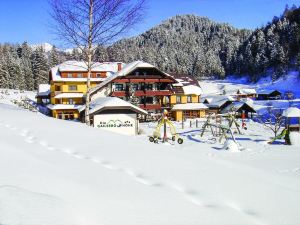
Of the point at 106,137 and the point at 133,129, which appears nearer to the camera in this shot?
the point at 106,137

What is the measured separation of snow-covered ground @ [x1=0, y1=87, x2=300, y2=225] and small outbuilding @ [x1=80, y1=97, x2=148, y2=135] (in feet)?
80.2

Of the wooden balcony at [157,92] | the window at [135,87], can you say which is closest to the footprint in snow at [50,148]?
the window at [135,87]

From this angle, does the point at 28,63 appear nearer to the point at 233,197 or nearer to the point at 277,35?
the point at 277,35

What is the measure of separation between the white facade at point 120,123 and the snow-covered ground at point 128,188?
24.8m

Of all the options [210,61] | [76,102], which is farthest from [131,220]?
[210,61]

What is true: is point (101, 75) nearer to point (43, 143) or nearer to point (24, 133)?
point (24, 133)

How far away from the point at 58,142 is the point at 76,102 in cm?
4391

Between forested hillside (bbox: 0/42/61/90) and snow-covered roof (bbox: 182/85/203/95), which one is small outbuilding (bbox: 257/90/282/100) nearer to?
snow-covered roof (bbox: 182/85/203/95)

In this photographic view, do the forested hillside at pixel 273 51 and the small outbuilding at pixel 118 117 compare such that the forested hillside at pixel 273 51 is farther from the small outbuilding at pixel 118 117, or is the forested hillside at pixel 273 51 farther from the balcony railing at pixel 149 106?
the small outbuilding at pixel 118 117

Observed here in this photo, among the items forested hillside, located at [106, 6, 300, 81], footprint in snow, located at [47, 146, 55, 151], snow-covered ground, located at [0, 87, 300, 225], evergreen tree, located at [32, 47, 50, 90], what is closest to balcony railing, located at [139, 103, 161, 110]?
snow-covered ground, located at [0, 87, 300, 225]

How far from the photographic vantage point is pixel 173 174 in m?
6.05

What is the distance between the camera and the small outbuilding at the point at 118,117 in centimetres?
3325

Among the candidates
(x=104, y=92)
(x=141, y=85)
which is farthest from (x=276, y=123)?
(x=104, y=92)

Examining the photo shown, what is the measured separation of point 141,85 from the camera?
49500 mm
